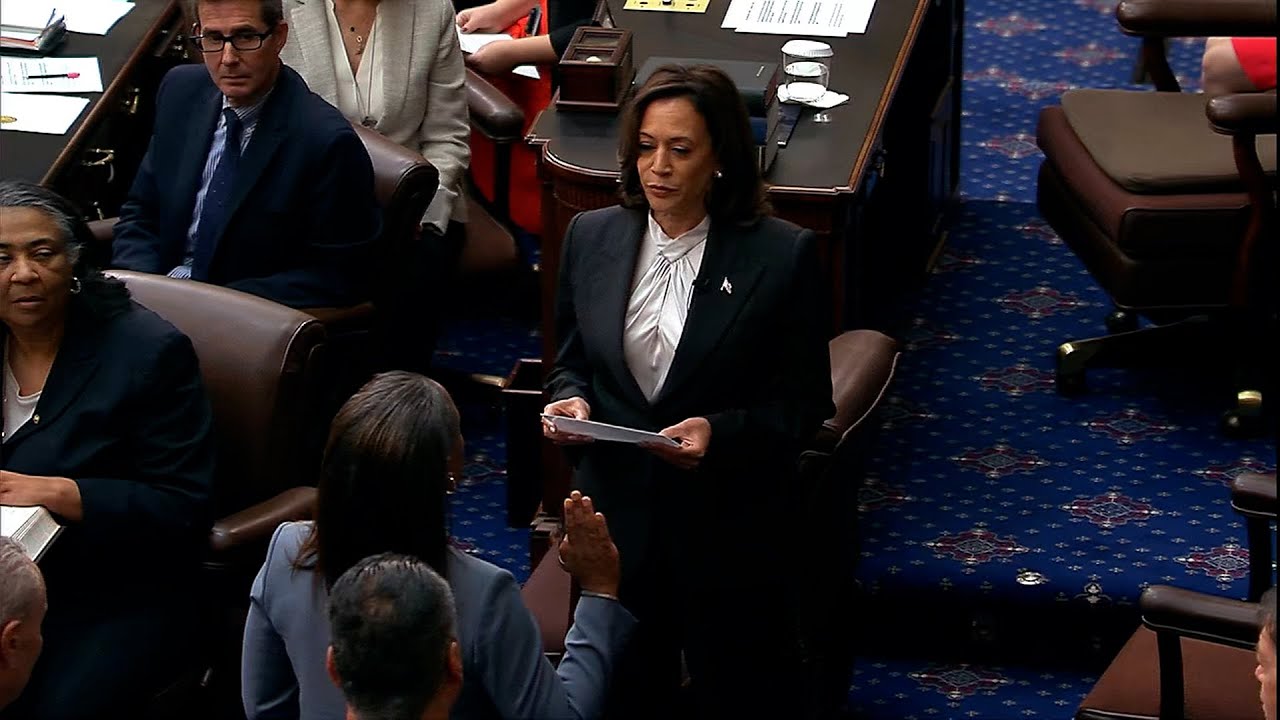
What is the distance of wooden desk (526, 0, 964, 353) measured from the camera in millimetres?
4152

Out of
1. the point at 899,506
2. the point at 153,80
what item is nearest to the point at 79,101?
the point at 153,80

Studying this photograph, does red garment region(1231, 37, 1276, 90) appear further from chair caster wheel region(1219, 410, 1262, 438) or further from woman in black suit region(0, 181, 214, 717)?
woman in black suit region(0, 181, 214, 717)

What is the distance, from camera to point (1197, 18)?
5125 millimetres

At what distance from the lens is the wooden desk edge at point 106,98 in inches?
185

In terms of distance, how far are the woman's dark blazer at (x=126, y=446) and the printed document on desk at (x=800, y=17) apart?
204 centimetres

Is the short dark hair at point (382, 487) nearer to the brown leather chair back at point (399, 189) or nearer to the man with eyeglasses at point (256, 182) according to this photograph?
the man with eyeglasses at point (256, 182)

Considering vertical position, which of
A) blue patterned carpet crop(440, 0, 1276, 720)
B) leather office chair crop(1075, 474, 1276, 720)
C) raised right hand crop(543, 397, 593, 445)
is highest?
raised right hand crop(543, 397, 593, 445)

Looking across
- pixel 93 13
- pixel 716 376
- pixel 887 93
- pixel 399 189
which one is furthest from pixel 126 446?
pixel 93 13

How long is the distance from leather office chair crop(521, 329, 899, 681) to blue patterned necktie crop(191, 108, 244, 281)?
960 millimetres

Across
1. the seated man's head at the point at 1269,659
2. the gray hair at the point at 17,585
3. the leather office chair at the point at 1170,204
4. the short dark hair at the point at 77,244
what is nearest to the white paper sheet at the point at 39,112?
the short dark hair at the point at 77,244

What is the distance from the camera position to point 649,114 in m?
3.28

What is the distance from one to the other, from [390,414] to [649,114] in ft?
3.07

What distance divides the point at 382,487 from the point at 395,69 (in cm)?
236

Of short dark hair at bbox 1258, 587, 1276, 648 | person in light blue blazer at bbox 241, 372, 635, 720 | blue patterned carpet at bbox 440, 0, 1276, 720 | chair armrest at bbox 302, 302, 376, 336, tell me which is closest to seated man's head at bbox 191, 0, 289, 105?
chair armrest at bbox 302, 302, 376, 336
